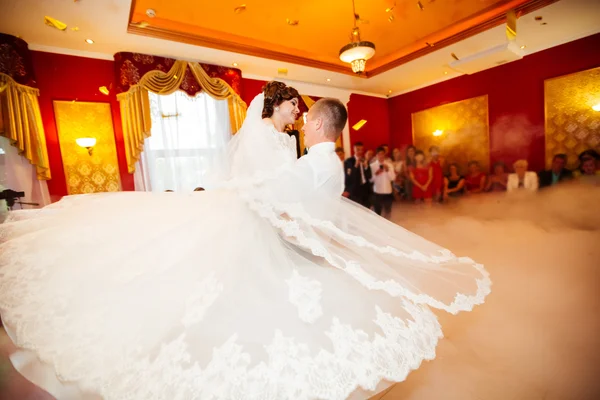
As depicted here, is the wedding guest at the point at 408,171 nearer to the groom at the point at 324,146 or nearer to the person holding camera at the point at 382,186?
the person holding camera at the point at 382,186

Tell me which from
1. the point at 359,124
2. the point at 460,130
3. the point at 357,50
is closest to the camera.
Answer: the point at 357,50

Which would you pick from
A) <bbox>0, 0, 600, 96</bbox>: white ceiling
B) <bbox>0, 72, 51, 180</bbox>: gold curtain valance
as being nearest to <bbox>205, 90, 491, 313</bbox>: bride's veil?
<bbox>0, 0, 600, 96</bbox>: white ceiling

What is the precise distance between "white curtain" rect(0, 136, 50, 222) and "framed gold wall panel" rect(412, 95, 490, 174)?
25.5 feet

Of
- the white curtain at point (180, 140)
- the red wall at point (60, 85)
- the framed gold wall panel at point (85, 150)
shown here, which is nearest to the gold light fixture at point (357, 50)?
the white curtain at point (180, 140)

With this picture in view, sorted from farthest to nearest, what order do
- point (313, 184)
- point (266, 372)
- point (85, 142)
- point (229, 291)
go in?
point (85, 142) → point (313, 184) → point (229, 291) → point (266, 372)

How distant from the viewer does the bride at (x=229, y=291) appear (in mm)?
838

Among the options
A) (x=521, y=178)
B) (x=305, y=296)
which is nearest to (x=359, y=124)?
(x=521, y=178)

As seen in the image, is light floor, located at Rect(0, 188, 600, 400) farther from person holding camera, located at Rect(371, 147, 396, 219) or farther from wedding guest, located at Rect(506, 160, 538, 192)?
person holding camera, located at Rect(371, 147, 396, 219)

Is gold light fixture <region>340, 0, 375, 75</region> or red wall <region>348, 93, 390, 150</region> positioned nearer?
gold light fixture <region>340, 0, 375, 75</region>

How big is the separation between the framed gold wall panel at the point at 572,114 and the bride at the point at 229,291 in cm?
570

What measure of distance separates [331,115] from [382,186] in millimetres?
4223

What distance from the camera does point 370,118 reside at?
764 cm

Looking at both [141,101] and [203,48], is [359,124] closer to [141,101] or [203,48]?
[203,48]

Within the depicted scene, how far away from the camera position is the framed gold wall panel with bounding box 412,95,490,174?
245 inches
